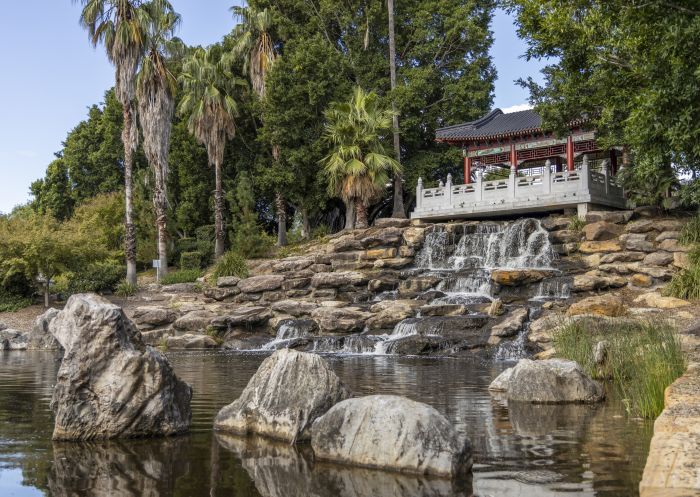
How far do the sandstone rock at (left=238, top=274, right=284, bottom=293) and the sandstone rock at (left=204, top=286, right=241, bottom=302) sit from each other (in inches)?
13.6

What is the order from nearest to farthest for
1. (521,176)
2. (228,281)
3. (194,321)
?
(194,321), (228,281), (521,176)

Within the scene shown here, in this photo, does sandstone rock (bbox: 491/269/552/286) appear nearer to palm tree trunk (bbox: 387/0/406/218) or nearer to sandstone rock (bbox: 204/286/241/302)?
sandstone rock (bbox: 204/286/241/302)

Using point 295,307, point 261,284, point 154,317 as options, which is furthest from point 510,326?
point 154,317

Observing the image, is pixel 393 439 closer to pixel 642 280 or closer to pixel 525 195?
pixel 642 280

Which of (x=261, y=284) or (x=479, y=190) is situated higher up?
(x=479, y=190)

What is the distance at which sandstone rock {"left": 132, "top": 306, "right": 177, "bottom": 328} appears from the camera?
2459 cm

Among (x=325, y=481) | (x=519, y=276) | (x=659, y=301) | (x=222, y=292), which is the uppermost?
(x=519, y=276)

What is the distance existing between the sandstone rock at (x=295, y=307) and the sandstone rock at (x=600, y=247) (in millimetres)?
9701

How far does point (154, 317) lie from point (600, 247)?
15.8m

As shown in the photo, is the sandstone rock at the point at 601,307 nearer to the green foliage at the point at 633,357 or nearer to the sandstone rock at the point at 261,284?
the green foliage at the point at 633,357

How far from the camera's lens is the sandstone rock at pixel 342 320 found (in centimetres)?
2177

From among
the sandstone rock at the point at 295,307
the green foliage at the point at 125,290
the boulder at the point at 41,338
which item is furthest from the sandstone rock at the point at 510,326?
the green foliage at the point at 125,290

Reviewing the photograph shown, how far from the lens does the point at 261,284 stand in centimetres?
2702

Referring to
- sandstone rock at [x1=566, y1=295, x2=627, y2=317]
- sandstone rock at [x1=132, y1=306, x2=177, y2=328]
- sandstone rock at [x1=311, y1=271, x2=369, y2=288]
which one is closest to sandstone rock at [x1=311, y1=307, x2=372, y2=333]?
sandstone rock at [x1=311, y1=271, x2=369, y2=288]
